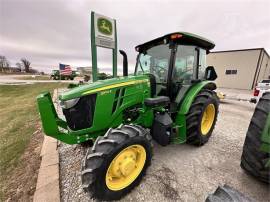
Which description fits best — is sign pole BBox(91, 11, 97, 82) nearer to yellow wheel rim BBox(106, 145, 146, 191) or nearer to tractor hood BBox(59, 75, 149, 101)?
tractor hood BBox(59, 75, 149, 101)

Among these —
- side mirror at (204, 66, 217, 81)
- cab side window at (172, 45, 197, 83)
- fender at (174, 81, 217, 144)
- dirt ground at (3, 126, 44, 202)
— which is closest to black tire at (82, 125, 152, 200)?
dirt ground at (3, 126, 44, 202)

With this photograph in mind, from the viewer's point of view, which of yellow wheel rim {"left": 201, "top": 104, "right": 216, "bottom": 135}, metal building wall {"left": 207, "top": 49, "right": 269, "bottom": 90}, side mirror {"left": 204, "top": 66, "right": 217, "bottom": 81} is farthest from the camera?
metal building wall {"left": 207, "top": 49, "right": 269, "bottom": 90}

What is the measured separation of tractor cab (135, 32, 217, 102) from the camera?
239 centimetres

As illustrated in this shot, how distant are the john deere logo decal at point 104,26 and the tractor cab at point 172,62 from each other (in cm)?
171

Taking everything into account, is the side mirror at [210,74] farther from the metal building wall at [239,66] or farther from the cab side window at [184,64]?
the metal building wall at [239,66]

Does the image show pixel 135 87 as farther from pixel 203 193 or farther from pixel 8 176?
pixel 8 176

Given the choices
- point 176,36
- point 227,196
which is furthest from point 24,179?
point 176,36

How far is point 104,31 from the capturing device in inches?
158

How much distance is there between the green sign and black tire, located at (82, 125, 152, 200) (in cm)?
334

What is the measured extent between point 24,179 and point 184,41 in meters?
3.23

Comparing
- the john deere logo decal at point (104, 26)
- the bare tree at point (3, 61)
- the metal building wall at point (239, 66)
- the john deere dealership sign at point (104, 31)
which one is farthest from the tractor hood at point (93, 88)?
the bare tree at point (3, 61)

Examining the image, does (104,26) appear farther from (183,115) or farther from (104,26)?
(183,115)

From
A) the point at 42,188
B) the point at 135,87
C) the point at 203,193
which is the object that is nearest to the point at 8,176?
the point at 42,188

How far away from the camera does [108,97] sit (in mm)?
1894
